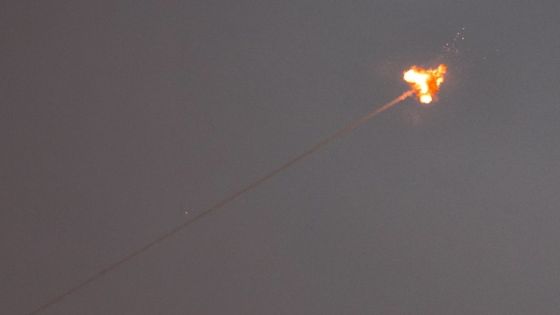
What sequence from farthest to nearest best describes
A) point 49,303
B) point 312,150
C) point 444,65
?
point 49,303 → point 312,150 → point 444,65

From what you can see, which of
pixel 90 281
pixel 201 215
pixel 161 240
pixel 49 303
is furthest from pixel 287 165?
pixel 49 303

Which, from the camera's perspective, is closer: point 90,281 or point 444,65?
point 444,65

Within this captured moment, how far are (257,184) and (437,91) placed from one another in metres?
0.75

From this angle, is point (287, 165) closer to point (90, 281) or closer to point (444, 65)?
point (444, 65)

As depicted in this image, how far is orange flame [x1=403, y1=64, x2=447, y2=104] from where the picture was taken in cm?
252

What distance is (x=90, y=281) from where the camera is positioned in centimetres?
288

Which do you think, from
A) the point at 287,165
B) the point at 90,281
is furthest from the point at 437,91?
the point at 90,281

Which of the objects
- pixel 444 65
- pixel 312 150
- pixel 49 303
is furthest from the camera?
pixel 49 303

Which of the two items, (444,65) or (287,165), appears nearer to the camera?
(444,65)

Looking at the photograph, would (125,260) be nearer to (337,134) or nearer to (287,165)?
(287,165)

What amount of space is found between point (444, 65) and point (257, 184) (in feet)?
2.69

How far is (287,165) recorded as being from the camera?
2.73 meters

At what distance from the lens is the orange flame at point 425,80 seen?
2523 mm

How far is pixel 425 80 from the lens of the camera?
254 cm
